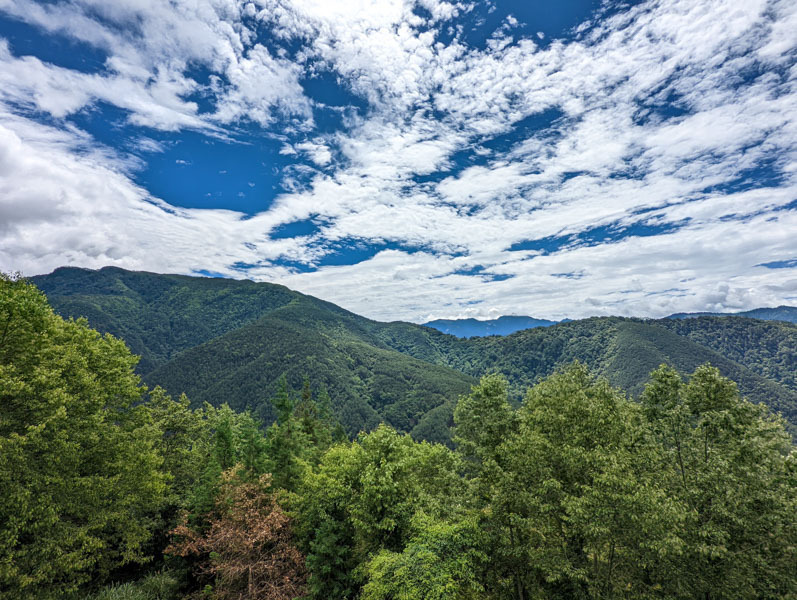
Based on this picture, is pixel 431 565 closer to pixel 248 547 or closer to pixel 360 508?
pixel 360 508

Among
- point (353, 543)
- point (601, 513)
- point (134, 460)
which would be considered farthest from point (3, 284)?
point (601, 513)

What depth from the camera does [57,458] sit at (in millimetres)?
16891

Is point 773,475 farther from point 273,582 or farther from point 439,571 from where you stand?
point 273,582

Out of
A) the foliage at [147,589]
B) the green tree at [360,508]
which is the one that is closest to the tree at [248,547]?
the green tree at [360,508]

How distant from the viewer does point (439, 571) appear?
1680 cm

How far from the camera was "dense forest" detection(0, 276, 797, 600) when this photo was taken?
14219mm

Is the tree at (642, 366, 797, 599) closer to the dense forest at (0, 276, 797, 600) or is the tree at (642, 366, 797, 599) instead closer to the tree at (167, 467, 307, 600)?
the dense forest at (0, 276, 797, 600)

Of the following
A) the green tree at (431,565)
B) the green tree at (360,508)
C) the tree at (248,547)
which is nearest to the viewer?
the green tree at (431,565)

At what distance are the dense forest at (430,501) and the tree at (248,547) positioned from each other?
0.43 feet

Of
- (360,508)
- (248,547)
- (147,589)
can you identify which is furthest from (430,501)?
(147,589)

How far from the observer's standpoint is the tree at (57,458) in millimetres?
15547

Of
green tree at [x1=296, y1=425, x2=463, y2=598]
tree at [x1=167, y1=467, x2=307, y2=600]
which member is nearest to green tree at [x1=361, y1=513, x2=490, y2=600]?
green tree at [x1=296, y1=425, x2=463, y2=598]

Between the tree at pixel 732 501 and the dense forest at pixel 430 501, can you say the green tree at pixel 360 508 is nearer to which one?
the dense forest at pixel 430 501

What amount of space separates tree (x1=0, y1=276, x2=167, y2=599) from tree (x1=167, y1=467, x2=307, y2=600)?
13.5 feet
